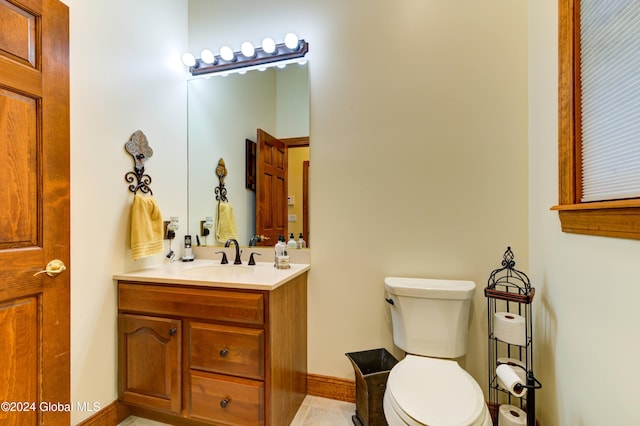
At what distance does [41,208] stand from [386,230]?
1.66 metres

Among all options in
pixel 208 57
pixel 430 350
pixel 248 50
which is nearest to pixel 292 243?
pixel 430 350

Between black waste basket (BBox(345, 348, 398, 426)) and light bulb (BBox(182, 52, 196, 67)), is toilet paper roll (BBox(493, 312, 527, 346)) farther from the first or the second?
light bulb (BBox(182, 52, 196, 67))

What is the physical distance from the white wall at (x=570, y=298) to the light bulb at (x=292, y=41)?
1320 mm

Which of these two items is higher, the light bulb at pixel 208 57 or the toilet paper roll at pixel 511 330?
the light bulb at pixel 208 57

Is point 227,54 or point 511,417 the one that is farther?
point 227,54

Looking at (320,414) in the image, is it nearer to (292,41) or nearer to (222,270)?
(222,270)

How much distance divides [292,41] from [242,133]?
27.9 inches

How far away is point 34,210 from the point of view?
1.12 metres

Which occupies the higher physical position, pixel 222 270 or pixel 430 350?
pixel 222 270

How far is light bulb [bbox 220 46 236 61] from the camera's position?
1966 mm

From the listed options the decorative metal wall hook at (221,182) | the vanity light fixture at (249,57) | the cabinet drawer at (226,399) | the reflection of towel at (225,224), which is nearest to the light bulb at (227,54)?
the vanity light fixture at (249,57)

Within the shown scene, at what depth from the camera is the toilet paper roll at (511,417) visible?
4.06ft

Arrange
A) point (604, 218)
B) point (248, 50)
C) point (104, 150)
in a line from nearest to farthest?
point (604, 218) → point (104, 150) → point (248, 50)

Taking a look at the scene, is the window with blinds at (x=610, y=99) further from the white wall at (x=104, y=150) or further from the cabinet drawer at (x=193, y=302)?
the white wall at (x=104, y=150)
